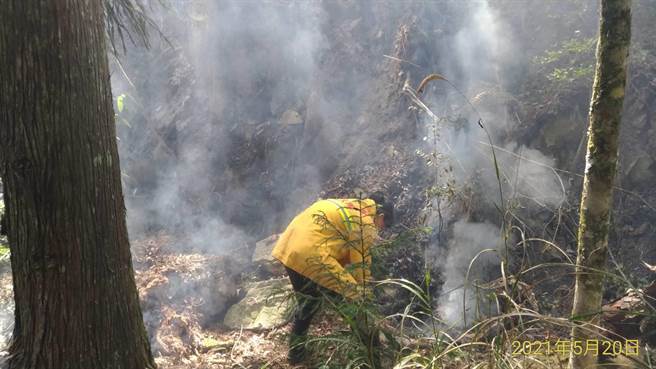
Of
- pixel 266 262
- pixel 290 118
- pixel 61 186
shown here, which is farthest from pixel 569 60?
pixel 61 186

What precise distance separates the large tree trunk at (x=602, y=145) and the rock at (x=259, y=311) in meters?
3.49

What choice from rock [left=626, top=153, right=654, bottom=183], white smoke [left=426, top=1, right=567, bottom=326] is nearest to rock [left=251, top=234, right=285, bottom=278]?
white smoke [left=426, top=1, right=567, bottom=326]

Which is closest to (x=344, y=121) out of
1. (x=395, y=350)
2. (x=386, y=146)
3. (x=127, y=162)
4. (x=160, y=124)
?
(x=386, y=146)

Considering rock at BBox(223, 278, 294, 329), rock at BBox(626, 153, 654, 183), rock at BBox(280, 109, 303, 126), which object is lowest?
rock at BBox(223, 278, 294, 329)

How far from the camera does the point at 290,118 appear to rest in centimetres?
956

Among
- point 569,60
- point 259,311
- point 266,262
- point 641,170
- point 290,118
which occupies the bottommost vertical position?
point 259,311

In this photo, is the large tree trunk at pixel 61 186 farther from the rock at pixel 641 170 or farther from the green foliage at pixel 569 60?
the rock at pixel 641 170

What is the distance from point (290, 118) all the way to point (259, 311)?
4.91 metres

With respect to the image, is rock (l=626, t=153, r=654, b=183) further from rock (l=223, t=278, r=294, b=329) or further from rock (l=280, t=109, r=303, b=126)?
rock (l=280, t=109, r=303, b=126)

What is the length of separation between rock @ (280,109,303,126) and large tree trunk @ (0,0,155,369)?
730 cm

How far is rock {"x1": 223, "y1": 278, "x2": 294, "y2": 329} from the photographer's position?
5580mm

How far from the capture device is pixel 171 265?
Answer: 710 cm

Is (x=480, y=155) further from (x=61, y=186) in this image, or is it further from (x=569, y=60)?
(x=61, y=186)

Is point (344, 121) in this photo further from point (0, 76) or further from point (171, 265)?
point (0, 76)
